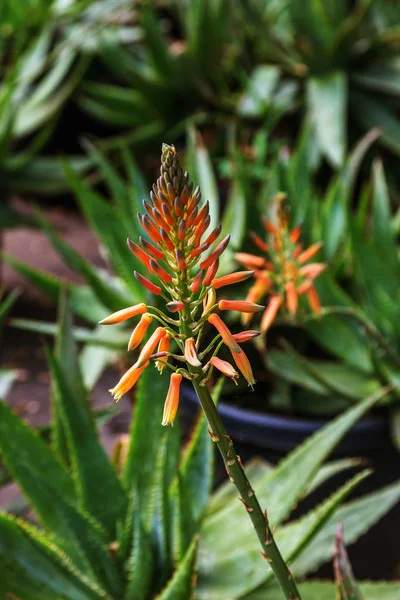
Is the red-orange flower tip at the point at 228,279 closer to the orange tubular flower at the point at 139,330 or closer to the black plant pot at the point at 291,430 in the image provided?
the orange tubular flower at the point at 139,330

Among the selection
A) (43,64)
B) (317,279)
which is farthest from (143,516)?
(43,64)

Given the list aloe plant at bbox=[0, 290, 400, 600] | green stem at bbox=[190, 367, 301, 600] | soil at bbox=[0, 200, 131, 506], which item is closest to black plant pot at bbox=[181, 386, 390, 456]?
aloe plant at bbox=[0, 290, 400, 600]

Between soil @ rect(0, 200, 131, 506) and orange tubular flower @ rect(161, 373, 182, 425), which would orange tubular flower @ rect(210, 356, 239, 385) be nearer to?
orange tubular flower @ rect(161, 373, 182, 425)

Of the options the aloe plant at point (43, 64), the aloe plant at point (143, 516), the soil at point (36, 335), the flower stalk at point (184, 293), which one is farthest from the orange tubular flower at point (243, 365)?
the aloe plant at point (43, 64)

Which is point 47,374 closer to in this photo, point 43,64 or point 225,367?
point 43,64

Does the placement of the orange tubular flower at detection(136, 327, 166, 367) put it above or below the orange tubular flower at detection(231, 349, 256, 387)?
above
